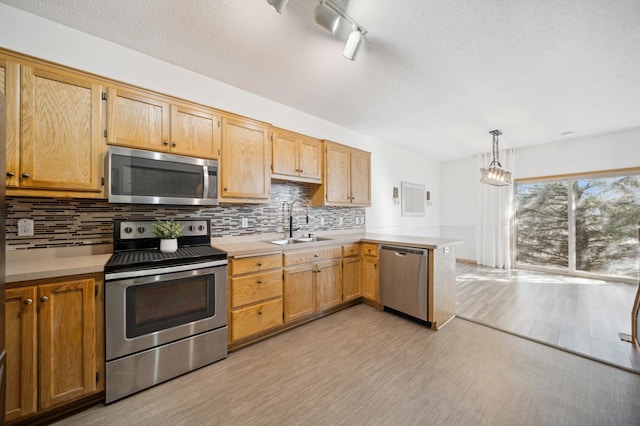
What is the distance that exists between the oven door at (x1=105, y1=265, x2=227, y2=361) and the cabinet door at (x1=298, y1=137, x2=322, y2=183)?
5.13ft

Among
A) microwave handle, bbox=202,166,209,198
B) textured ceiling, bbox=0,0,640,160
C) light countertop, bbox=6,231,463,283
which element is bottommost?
light countertop, bbox=6,231,463,283

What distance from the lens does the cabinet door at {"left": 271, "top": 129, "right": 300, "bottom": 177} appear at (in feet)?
9.19

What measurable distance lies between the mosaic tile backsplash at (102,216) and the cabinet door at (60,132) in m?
0.28

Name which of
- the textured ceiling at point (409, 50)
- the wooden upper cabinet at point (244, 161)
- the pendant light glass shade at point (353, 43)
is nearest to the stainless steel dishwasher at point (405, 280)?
the wooden upper cabinet at point (244, 161)

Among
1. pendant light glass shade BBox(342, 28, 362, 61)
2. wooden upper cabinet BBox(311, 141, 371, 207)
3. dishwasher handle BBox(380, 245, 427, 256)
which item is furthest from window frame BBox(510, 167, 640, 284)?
pendant light glass shade BBox(342, 28, 362, 61)

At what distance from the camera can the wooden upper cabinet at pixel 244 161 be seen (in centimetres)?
240

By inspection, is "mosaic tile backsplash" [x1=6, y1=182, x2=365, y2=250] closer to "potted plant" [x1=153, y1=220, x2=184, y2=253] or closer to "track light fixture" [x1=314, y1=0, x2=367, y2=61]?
"potted plant" [x1=153, y1=220, x2=184, y2=253]

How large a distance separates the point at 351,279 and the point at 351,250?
37 centimetres

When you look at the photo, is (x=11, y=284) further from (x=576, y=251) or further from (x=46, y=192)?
(x=576, y=251)

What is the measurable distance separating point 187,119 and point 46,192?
1.10 metres

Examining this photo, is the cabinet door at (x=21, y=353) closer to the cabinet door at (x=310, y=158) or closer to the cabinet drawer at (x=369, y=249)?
the cabinet door at (x=310, y=158)

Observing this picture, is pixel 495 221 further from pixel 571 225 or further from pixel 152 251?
pixel 152 251

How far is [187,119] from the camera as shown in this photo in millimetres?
2193

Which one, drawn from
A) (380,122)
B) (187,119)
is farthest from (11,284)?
(380,122)
